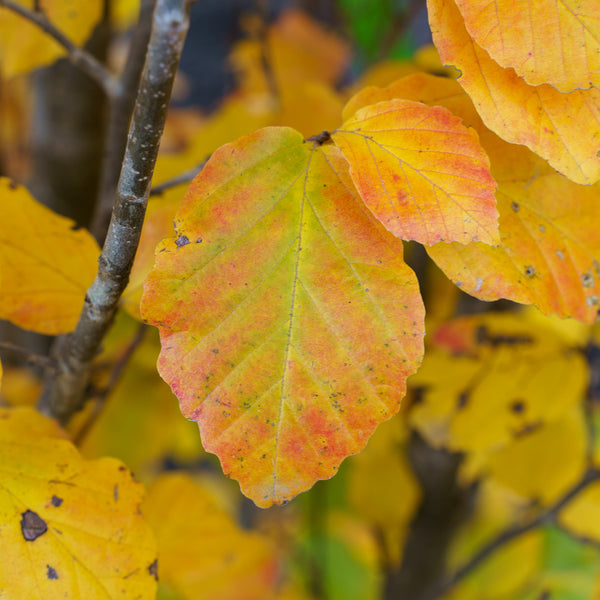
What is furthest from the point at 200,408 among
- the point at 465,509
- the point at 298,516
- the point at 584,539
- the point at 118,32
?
the point at 298,516

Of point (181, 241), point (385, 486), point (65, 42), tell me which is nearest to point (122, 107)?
point (65, 42)

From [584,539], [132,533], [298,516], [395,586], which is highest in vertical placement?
[132,533]

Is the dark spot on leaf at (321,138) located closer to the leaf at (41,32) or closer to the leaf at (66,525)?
the leaf at (66,525)

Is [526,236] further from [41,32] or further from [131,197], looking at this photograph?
[41,32]

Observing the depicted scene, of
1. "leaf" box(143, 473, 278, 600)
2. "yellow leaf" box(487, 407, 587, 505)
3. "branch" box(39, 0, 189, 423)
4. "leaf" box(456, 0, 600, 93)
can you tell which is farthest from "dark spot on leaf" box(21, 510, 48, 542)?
"yellow leaf" box(487, 407, 587, 505)

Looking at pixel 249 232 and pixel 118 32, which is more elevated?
pixel 249 232

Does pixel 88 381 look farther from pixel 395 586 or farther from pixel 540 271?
pixel 395 586
